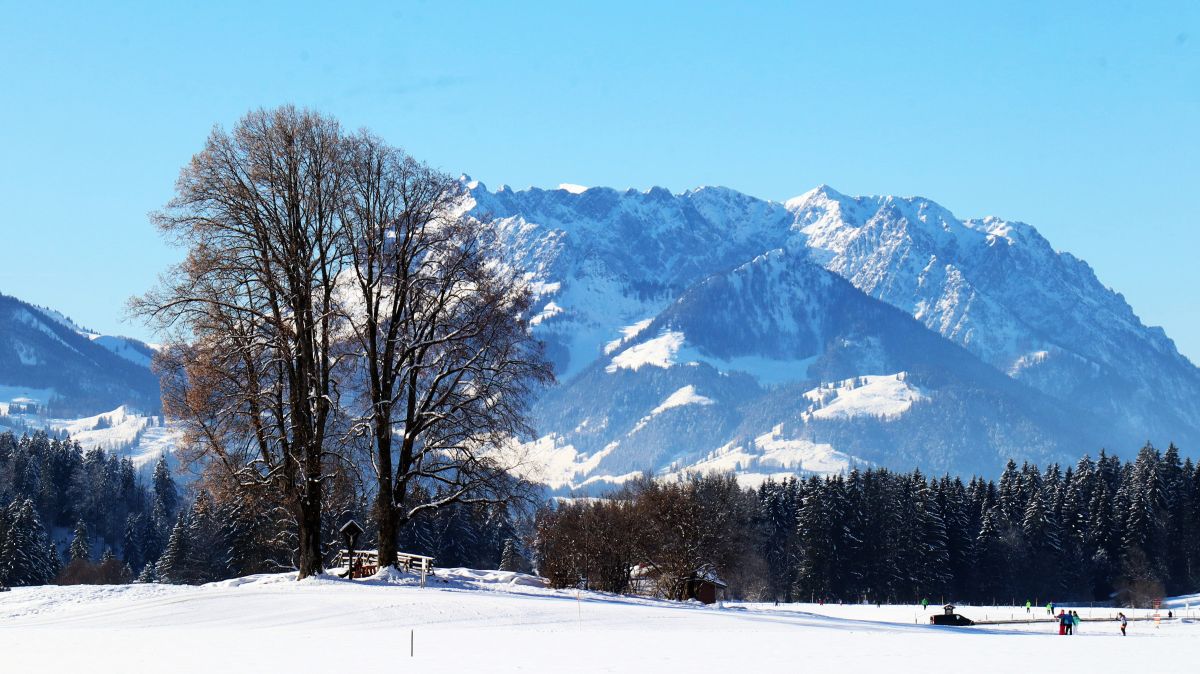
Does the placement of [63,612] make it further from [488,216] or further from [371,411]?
[488,216]

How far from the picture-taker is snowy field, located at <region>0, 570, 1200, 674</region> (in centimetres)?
2891

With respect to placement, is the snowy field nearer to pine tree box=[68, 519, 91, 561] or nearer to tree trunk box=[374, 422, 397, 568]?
tree trunk box=[374, 422, 397, 568]

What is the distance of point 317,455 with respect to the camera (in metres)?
41.4

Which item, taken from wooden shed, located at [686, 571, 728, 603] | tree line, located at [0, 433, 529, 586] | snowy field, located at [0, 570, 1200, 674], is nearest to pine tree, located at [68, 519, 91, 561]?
tree line, located at [0, 433, 529, 586]

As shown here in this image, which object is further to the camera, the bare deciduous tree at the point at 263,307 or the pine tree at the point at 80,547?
the pine tree at the point at 80,547

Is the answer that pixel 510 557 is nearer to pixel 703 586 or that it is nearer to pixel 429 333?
pixel 703 586

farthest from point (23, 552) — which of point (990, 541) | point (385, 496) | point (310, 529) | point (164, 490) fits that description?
point (990, 541)

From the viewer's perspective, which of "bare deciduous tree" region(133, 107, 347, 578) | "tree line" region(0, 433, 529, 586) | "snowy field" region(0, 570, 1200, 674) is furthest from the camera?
"tree line" region(0, 433, 529, 586)

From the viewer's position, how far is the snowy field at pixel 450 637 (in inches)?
1138

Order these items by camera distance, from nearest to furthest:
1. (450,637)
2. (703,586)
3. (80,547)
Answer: (450,637)
(703,586)
(80,547)

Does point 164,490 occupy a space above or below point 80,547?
above

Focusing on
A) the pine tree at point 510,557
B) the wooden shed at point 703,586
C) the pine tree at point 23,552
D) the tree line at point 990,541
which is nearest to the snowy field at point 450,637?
the wooden shed at point 703,586

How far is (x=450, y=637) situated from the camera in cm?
3366

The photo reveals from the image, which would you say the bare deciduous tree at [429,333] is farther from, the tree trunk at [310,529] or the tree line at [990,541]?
the tree line at [990,541]
